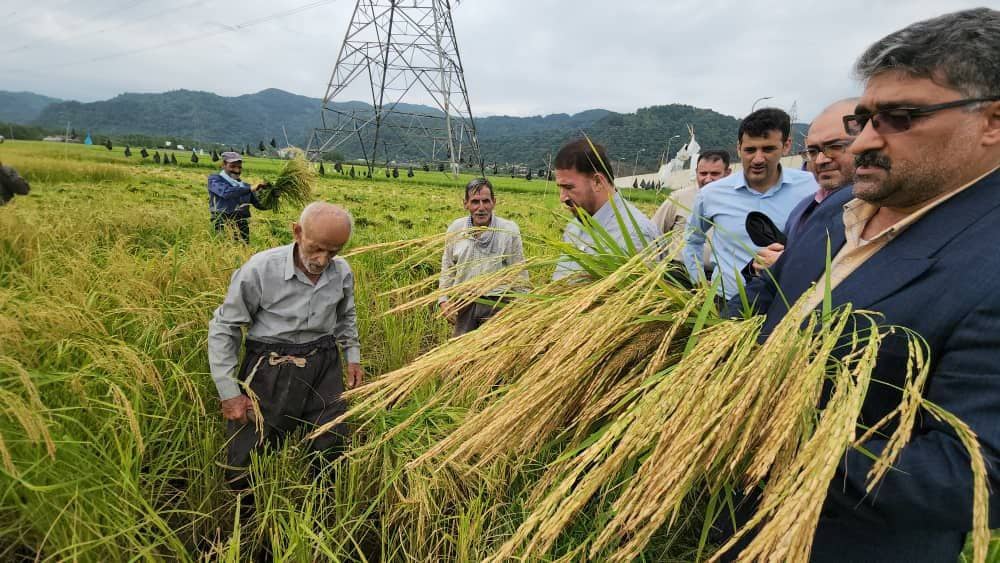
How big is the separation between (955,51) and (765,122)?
233 centimetres

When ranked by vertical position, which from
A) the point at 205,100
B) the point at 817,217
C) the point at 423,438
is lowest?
the point at 423,438

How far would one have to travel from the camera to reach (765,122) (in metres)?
3.08

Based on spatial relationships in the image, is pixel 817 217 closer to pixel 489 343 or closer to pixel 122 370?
pixel 489 343

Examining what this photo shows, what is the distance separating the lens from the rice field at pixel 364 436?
3.31 ft

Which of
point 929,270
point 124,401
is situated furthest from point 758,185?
point 124,401

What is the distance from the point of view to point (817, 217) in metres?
1.50

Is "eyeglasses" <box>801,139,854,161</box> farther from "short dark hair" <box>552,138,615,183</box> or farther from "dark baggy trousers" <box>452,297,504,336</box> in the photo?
"dark baggy trousers" <box>452,297,504,336</box>

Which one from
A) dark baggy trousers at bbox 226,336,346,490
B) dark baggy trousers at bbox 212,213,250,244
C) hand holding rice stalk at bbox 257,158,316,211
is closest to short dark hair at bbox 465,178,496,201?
dark baggy trousers at bbox 226,336,346,490

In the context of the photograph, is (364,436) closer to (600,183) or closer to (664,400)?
(600,183)

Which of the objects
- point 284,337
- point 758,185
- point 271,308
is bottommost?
point 284,337

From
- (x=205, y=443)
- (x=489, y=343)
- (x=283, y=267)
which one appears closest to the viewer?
(x=489, y=343)

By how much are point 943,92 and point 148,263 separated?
4.62 metres

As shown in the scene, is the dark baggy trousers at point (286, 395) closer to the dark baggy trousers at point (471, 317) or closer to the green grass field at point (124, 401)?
the green grass field at point (124, 401)

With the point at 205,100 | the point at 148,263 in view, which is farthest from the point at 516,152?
the point at 205,100
